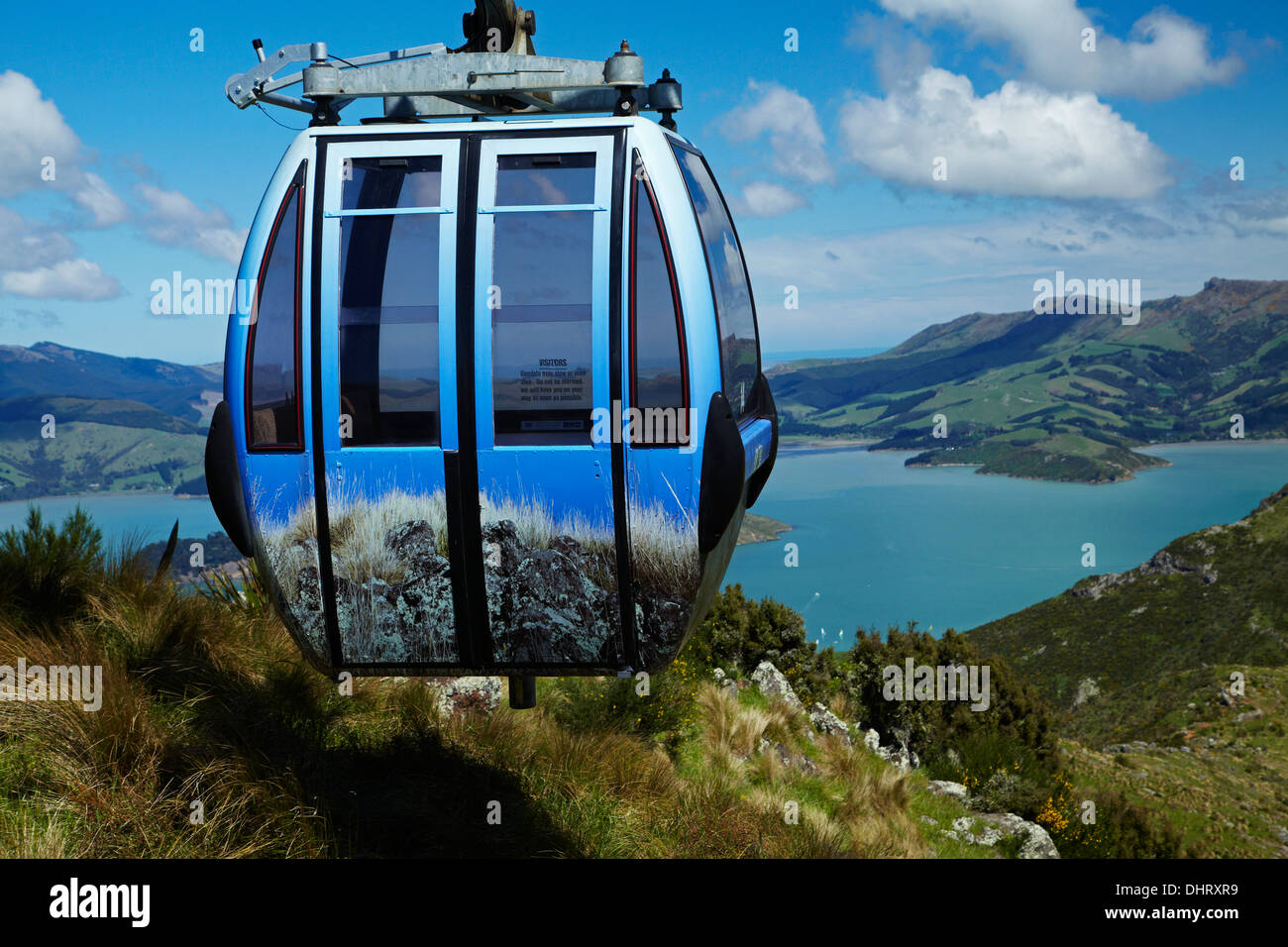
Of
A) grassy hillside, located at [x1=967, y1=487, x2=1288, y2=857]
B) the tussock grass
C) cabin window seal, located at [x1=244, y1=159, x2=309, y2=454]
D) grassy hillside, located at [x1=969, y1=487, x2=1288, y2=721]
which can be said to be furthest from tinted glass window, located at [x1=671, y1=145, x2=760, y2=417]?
grassy hillside, located at [x1=969, y1=487, x2=1288, y2=721]

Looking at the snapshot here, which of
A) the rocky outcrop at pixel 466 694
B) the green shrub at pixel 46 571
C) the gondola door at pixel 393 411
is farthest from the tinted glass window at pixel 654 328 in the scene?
the green shrub at pixel 46 571

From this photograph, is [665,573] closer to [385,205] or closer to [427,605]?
[427,605]

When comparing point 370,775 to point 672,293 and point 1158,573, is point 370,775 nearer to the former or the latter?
point 672,293

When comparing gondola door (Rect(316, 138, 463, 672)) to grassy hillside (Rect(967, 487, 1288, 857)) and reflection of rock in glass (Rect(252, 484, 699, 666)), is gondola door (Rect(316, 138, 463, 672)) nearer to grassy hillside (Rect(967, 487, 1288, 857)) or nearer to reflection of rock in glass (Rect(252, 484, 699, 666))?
reflection of rock in glass (Rect(252, 484, 699, 666))

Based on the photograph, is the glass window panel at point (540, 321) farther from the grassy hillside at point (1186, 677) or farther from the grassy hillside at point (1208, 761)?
the grassy hillside at point (1208, 761)

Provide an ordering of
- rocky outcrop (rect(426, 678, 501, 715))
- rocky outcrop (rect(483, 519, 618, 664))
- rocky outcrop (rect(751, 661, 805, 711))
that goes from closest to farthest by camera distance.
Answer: rocky outcrop (rect(483, 519, 618, 664))
rocky outcrop (rect(426, 678, 501, 715))
rocky outcrop (rect(751, 661, 805, 711))

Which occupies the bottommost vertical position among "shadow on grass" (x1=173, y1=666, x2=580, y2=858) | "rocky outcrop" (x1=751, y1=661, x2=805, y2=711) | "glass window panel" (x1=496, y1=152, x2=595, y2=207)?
"rocky outcrop" (x1=751, y1=661, x2=805, y2=711)
